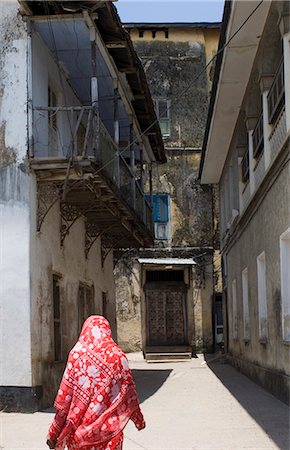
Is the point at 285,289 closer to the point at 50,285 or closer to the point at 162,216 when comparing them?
the point at 50,285

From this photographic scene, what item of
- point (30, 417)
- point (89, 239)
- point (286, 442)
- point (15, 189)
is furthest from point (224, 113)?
point (286, 442)

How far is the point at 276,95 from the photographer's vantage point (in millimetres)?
12336

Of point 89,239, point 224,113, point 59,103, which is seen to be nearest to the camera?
point 59,103

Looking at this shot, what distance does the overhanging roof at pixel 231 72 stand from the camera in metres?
12.5

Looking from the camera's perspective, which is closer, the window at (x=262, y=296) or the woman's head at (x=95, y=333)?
the woman's head at (x=95, y=333)

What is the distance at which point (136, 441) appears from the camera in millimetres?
8883

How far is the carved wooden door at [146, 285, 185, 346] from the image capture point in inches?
1087

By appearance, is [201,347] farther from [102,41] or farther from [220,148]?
[102,41]

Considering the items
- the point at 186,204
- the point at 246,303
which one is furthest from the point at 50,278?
the point at 186,204

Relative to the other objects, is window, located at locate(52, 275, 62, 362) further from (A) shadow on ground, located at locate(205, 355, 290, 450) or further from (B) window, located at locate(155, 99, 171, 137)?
(B) window, located at locate(155, 99, 171, 137)

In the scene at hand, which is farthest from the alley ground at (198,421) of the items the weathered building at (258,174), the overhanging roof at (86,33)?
the overhanging roof at (86,33)

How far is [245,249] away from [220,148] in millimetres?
5023

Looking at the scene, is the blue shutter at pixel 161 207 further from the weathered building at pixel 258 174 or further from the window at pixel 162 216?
the weathered building at pixel 258 174

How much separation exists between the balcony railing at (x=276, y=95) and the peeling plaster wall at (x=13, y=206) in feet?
13.5
